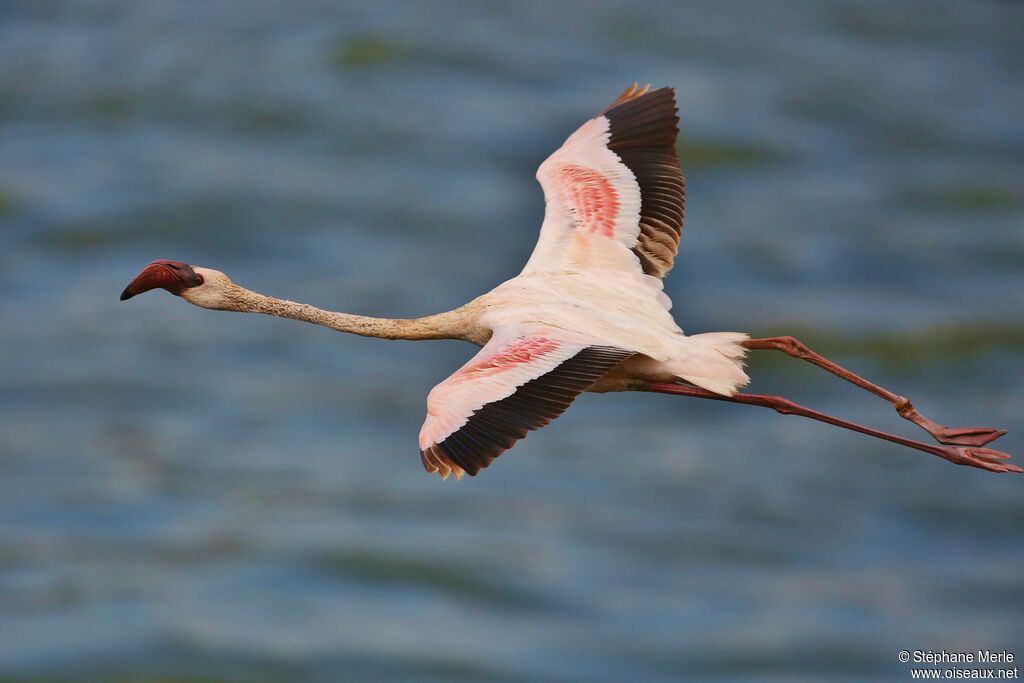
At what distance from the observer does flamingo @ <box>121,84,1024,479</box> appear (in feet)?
47.0

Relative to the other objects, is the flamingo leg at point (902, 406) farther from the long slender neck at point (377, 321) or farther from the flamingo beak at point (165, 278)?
the flamingo beak at point (165, 278)

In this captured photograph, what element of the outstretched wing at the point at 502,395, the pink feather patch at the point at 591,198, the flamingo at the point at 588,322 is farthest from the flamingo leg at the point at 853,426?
the pink feather patch at the point at 591,198

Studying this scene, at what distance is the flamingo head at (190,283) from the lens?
16969 millimetres

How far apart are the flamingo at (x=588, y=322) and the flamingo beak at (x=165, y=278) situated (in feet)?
0.06

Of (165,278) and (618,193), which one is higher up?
(618,193)

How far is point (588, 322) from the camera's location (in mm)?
15461

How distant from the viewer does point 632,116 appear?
18.1 meters

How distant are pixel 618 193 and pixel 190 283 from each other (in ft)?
14.0

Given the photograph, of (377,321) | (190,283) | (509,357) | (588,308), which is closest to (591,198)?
(588,308)

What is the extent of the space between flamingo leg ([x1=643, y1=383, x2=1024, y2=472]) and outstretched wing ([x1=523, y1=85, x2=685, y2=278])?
57.5 inches

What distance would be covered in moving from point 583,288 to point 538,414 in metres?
2.35

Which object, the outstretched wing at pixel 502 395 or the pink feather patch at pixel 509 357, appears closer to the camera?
the outstretched wing at pixel 502 395

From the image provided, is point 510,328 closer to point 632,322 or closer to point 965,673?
point 632,322

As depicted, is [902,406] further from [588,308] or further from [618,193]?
[618,193]
